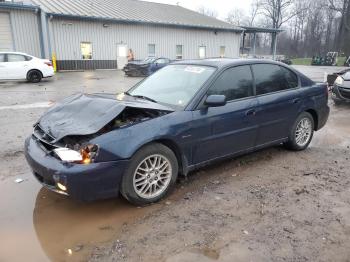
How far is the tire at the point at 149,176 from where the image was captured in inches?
142

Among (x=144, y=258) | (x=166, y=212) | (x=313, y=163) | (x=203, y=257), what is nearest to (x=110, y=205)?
(x=166, y=212)

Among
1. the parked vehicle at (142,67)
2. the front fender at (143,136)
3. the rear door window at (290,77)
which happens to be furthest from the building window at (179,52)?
the front fender at (143,136)

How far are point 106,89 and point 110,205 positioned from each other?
36.5 ft

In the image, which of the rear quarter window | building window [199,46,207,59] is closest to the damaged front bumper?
the rear quarter window

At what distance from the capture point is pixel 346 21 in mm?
55250

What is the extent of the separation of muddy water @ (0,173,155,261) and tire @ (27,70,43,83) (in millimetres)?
13188

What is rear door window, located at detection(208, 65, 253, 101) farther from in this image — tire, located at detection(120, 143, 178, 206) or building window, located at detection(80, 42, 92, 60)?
building window, located at detection(80, 42, 92, 60)

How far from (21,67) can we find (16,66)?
0.21m

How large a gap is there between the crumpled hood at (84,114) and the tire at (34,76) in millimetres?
13165

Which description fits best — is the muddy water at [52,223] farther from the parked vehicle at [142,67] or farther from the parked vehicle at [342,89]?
the parked vehicle at [142,67]

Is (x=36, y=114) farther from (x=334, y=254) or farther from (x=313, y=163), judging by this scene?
(x=334, y=254)

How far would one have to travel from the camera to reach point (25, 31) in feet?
73.5

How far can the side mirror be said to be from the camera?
4.07m

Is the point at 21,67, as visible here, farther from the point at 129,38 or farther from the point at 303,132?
the point at 303,132
